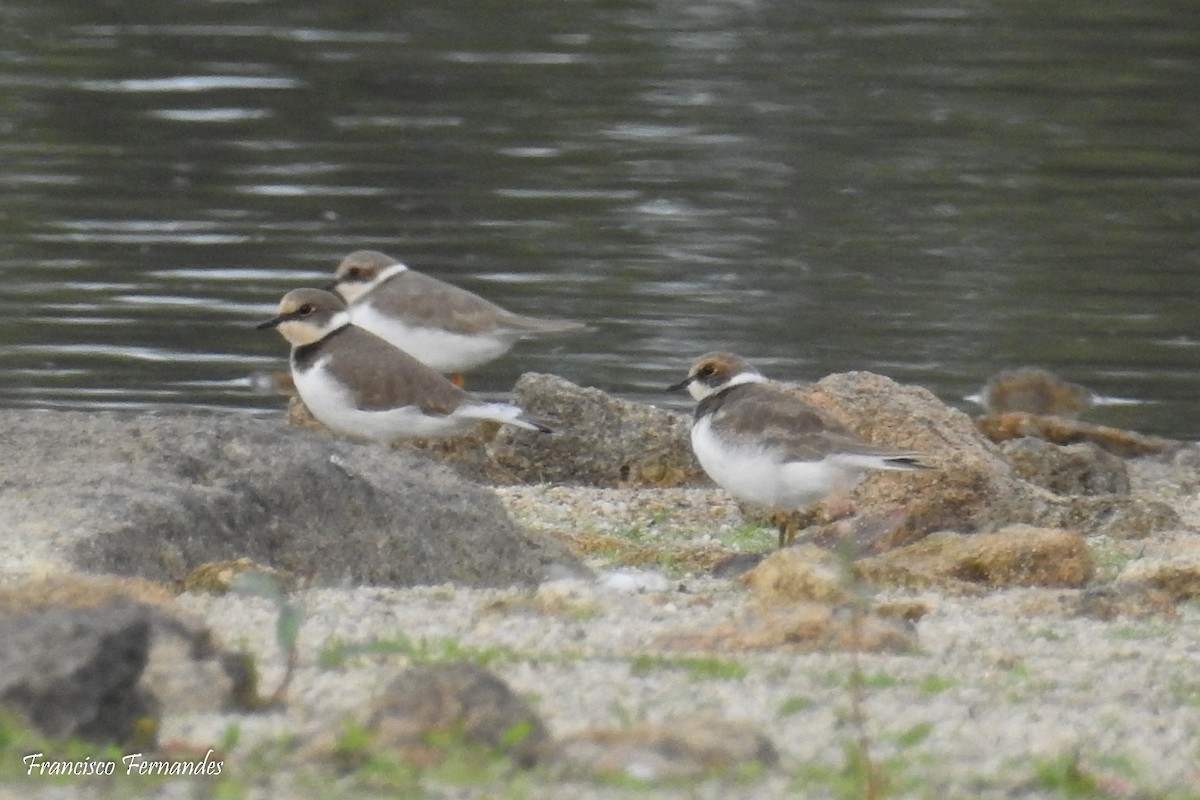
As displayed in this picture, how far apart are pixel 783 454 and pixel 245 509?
2106 millimetres

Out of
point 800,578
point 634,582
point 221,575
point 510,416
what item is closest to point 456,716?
point 221,575

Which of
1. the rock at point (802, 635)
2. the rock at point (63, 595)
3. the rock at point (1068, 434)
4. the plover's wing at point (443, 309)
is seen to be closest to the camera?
the rock at point (63, 595)

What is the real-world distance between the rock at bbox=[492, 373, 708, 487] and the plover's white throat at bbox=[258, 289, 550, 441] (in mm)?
203

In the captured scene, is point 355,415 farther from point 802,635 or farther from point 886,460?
point 802,635

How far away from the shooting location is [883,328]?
46.3ft

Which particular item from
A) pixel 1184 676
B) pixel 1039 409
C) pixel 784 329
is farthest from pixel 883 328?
pixel 1184 676

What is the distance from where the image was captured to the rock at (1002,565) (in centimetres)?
709

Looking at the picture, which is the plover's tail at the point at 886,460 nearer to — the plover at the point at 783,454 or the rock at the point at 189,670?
the plover at the point at 783,454

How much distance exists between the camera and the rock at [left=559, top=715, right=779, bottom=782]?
163 inches

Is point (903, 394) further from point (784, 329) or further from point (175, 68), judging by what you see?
point (175, 68)

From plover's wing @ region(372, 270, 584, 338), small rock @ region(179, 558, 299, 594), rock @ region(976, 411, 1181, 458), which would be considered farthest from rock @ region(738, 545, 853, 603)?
rock @ region(976, 411, 1181, 458)

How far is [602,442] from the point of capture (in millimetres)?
10078

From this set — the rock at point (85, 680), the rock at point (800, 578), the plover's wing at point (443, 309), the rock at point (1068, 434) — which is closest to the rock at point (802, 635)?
the rock at point (800, 578)

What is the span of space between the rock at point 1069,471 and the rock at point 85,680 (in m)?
6.51
